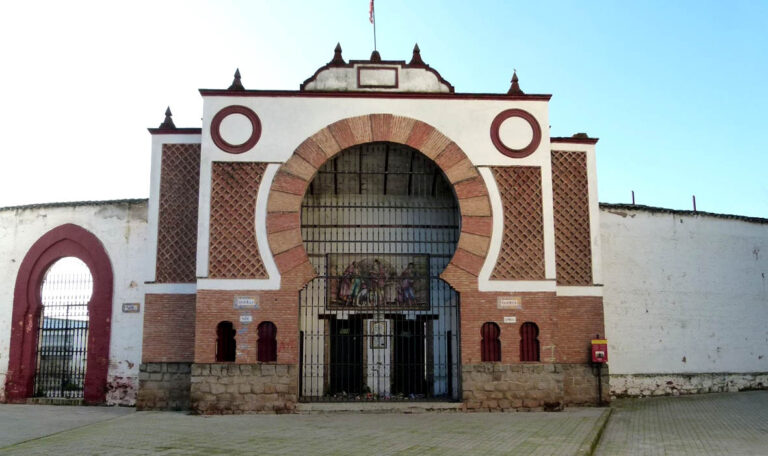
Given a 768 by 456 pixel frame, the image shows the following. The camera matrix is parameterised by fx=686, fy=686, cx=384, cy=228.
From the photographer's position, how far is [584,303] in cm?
1309

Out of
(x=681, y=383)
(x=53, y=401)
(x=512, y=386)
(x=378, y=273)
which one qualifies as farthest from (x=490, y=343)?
(x=53, y=401)

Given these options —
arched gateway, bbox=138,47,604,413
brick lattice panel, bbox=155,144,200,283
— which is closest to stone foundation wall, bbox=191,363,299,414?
arched gateway, bbox=138,47,604,413

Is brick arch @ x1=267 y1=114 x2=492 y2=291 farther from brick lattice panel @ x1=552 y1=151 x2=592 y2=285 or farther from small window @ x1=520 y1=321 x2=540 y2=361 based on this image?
brick lattice panel @ x1=552 y1=151 x2=592 y2=285

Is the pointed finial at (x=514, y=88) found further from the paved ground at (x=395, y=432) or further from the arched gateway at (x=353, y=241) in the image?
the paved ground at (x=395, y=432)

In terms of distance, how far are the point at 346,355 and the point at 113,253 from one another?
529 centimetres

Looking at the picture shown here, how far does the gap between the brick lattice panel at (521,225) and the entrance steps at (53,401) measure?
8662 mm

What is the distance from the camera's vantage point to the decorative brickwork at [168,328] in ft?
42.0

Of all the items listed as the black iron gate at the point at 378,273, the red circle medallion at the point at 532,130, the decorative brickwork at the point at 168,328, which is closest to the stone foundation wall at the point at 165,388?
the decorative brickwork at the point at 168,328

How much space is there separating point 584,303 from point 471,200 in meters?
2.97

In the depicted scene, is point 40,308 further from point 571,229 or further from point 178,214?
point 571,229

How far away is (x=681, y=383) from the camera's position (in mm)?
14719

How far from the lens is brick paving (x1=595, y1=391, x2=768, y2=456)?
8.34 meters

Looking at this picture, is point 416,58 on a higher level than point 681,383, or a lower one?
higher

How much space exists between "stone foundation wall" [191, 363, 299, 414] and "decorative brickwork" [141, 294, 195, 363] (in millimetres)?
974
